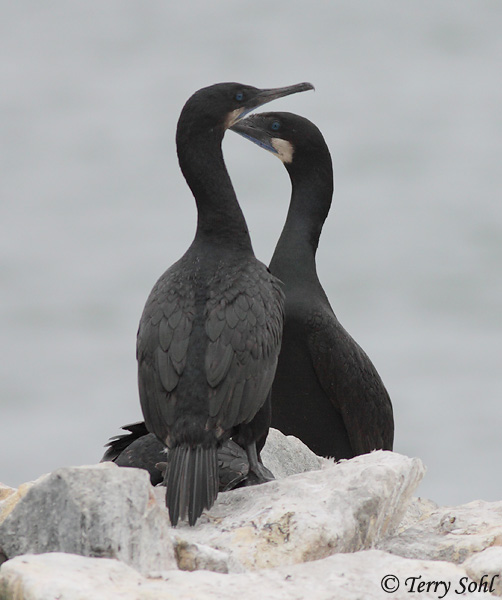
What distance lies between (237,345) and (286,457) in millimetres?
1594

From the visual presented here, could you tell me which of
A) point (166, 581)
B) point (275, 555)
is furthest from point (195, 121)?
point (166, 581)

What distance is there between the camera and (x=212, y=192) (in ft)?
21.6

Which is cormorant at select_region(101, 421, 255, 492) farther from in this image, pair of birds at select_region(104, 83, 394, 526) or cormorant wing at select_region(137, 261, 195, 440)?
cormorant wing at select_region(137, 261, 195, 440)

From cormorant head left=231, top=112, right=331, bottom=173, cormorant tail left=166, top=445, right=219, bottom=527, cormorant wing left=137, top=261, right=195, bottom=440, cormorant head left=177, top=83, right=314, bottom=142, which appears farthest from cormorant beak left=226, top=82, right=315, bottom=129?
cormorant tail left=166, top=445, right=219, bottom=527

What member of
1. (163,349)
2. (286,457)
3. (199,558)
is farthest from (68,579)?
(286,457)

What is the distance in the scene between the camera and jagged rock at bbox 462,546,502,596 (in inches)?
179

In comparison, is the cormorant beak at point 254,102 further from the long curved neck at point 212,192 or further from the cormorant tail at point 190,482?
the cormorant tail at point 190,482

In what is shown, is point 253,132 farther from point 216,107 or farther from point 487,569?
point 487,569

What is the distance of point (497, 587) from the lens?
4539 millimetres

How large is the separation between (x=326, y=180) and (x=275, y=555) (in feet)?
13.9

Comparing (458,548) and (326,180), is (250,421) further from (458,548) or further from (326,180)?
(326,180)

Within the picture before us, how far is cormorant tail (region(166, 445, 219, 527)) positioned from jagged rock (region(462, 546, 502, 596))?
1.23 meters

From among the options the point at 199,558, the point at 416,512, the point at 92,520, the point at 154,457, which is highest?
the point at 154,457

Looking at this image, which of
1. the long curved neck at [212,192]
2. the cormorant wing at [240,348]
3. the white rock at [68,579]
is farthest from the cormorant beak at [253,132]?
the white rock at [68,579]
